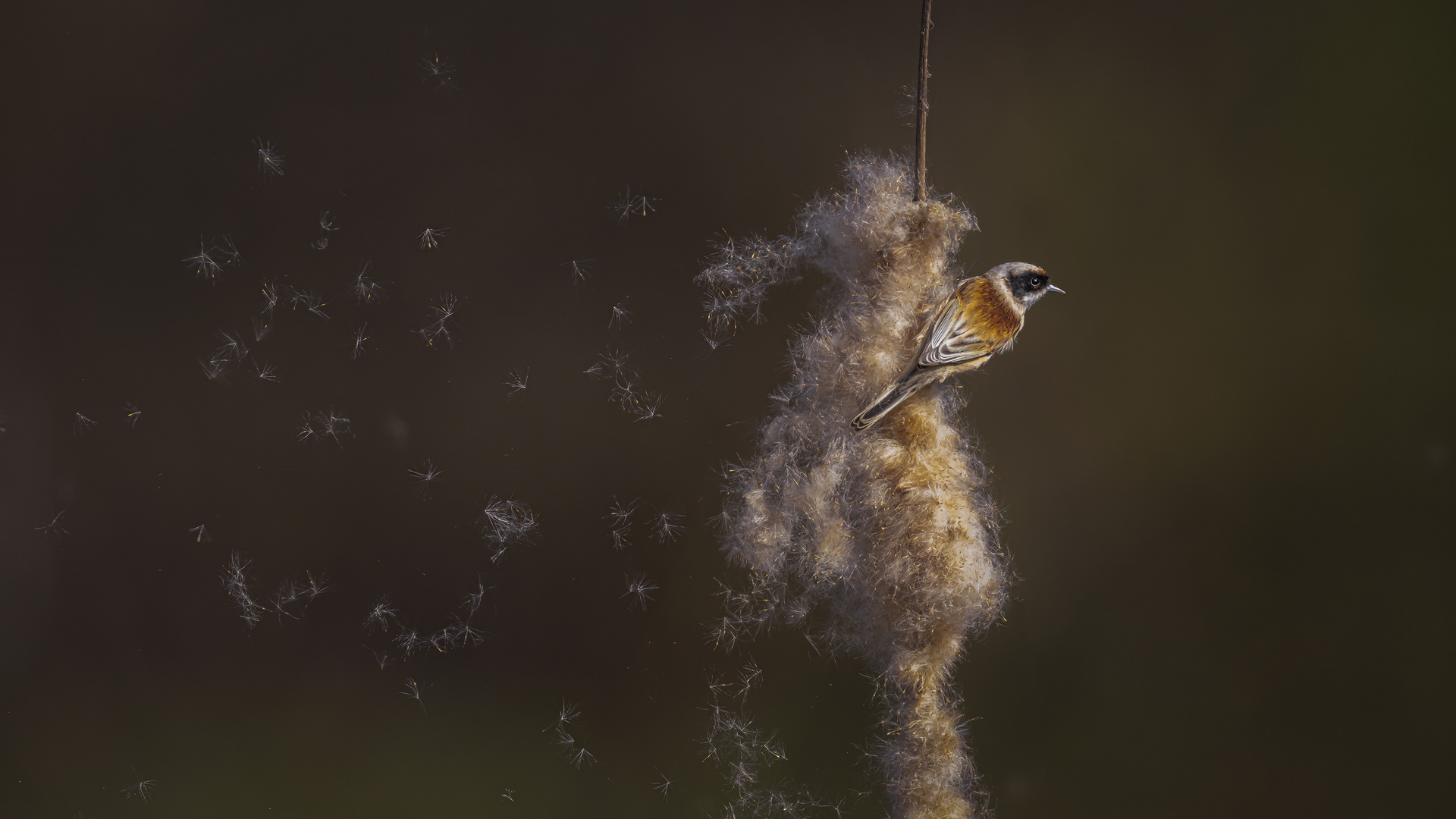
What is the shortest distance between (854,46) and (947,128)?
0.77 ft

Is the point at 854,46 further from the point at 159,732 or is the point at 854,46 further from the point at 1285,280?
the point at 159,732

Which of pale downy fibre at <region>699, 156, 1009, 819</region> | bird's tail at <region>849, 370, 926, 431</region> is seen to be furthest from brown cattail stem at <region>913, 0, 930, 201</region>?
bird's tail at <region>849, 370, 926, 431</region>

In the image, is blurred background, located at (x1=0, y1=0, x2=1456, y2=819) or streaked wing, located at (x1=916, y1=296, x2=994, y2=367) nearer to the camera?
streaked wing, located at (x1=916, y1=296, x2=994, y2=367)

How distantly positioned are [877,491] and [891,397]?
0.60 feet

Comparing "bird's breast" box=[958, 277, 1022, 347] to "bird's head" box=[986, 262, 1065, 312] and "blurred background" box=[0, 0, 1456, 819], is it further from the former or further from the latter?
"blurred background" box=[0, 0, 1456, 819]

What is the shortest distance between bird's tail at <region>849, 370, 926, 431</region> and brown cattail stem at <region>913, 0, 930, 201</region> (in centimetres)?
33

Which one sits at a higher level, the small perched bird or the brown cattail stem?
the brown cattail stem

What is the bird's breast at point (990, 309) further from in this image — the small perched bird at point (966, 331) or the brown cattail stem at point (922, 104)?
the brown cattail stem at point (922, 104)

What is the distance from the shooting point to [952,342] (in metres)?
0.88

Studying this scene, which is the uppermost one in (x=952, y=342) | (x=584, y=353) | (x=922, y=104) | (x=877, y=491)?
(x=922, y=104)

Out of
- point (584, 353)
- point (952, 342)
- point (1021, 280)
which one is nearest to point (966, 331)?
point (952, 342)

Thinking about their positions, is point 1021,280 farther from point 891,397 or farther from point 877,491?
point 877,491

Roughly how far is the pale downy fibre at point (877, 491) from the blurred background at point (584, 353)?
2.3 inches

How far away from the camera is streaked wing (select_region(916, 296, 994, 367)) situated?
0.87 meters
